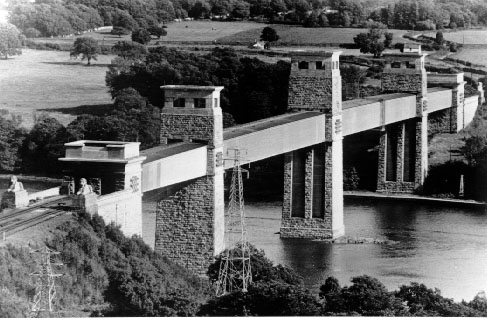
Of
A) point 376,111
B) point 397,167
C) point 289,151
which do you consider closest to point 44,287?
point 289,151

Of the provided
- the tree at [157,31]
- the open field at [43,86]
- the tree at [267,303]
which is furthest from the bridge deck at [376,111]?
the tree at [267,303]

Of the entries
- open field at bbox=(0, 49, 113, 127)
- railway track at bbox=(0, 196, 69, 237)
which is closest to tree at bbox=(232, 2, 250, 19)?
open field at bbox=(0, 49, 113, 127)

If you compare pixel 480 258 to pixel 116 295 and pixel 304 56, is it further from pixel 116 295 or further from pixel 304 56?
pixel 116 295

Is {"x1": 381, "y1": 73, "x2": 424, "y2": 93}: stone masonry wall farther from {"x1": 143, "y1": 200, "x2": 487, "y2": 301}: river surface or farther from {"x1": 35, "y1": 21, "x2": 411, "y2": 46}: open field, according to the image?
{"x1": 35, "y1": 21, "x2": 411, "y2": 46}: open field

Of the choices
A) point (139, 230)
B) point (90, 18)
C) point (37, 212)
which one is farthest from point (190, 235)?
Answer: point (90, 18)

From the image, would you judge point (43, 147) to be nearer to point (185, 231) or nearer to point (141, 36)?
point (141, 36)
